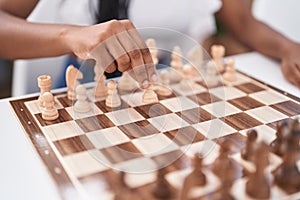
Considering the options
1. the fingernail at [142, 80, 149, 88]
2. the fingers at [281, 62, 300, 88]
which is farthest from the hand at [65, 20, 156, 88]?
the fingers at [281, 62, 300, 88]

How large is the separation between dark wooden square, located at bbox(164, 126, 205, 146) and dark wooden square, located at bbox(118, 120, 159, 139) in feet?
0.13

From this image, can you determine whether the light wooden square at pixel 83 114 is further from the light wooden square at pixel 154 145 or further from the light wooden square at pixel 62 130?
the light wooden square at pixel 154 145

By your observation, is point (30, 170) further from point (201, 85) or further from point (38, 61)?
point (38, 61)

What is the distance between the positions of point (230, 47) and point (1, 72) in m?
1.74

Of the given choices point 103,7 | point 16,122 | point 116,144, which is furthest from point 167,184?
point 103,7

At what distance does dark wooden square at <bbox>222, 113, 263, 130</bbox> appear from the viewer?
0.99 meters

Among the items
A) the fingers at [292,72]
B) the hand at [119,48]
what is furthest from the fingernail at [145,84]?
the fingers at [292,72]

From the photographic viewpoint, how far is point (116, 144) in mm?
911

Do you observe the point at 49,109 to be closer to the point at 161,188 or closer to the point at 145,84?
the point at 145,84

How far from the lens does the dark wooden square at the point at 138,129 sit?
96cm

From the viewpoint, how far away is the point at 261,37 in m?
1.56

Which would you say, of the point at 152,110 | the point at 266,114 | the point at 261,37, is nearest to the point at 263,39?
the point at 261,37

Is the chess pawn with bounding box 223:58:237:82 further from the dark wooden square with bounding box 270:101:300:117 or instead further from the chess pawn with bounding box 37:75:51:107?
the chess pawn with bounding box 37:75:51:107

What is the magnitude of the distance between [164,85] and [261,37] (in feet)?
1.81
